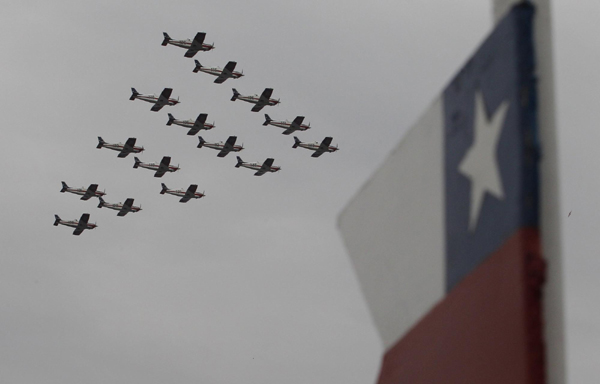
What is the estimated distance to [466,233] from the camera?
555 cm

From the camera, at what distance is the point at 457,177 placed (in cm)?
564

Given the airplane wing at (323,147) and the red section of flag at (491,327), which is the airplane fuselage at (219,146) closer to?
the airplane wing at (323,147)

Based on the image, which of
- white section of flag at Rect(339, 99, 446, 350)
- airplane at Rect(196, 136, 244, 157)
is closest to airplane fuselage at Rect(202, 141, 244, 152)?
airplane at Rect(196, 136, 244, 157)

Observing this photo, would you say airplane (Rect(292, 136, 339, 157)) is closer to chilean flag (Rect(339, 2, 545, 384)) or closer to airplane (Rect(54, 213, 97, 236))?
airplane (Rect(54, 213, 97, 236))

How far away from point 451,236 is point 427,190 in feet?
1.74

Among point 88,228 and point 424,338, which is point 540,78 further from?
point 88,228

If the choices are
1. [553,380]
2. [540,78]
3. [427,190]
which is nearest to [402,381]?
[427,190]

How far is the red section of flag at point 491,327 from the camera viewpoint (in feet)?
15.6

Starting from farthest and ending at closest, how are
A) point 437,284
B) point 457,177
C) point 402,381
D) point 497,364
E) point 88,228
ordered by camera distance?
point 88,228 → point 402,381 → point 437,284 → point 457,177 → point 497,364

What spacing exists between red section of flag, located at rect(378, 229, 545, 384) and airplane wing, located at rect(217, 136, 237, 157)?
76.4 metres

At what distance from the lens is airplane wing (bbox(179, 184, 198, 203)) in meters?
87.1

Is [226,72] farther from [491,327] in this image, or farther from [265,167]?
[491,327]

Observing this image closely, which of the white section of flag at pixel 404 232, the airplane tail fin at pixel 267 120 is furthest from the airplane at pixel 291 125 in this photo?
the white section of flag at pixel 404 232

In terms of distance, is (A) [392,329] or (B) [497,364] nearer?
A: (B) [497,364]
